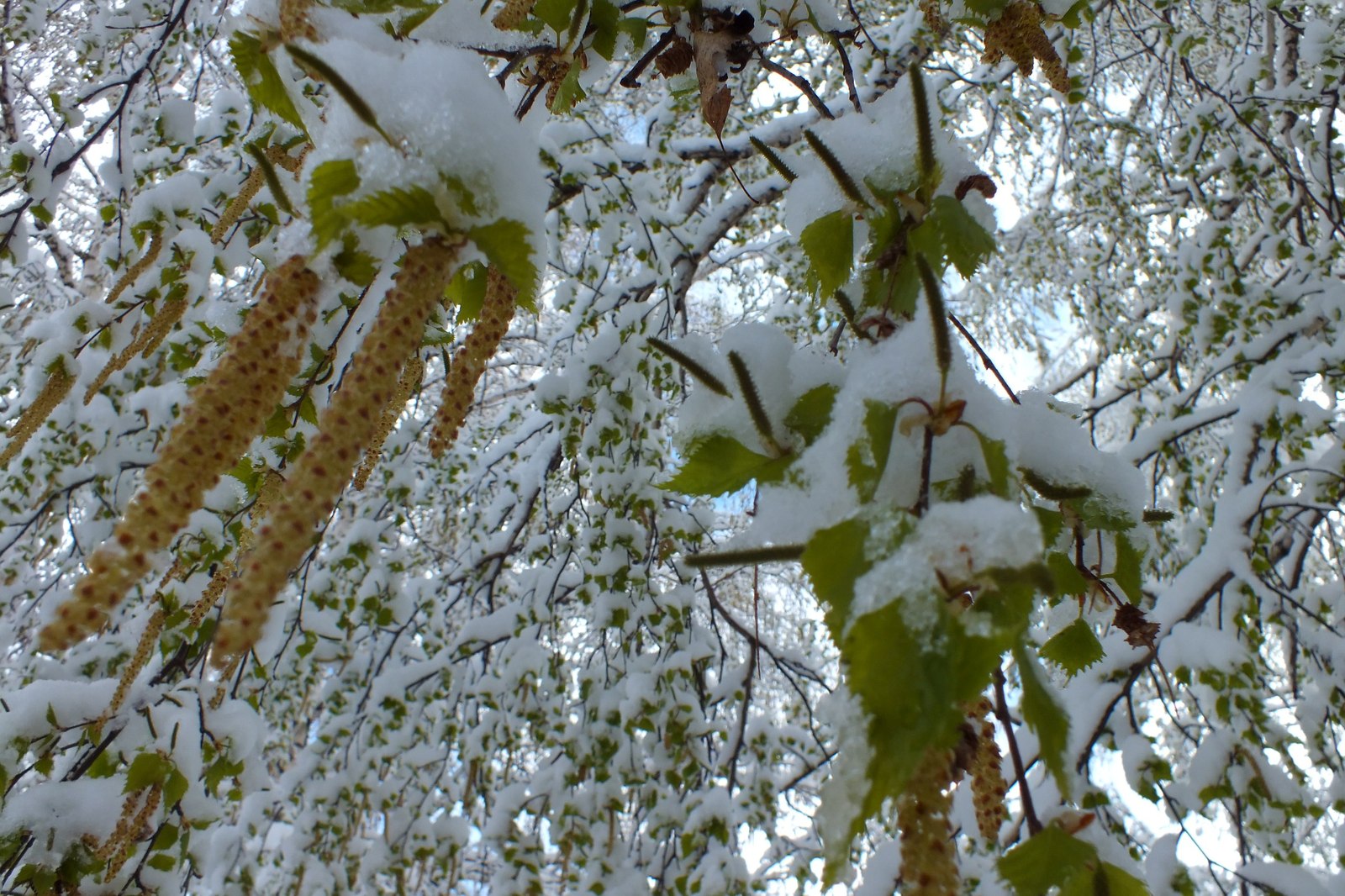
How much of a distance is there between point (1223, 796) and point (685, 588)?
1442mm

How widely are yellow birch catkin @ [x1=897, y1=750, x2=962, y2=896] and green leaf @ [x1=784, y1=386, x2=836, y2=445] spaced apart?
0.25 metres

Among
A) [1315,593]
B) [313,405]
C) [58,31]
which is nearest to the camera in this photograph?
[313,405]

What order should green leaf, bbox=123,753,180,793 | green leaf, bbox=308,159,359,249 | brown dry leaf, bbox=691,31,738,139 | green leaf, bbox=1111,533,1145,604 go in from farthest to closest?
green leaf, bbox=123,753,180,793 < brown dry leaf, bbox=691,31,738,139 < green leaf, bbox=1111,533,1145,604 < green leaf, bbox=308,159,359,249

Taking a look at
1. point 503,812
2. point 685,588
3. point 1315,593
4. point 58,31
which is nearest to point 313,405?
point 685,588

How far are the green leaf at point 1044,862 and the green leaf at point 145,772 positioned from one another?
4.29ft

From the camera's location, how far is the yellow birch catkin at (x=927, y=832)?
453 millimetres

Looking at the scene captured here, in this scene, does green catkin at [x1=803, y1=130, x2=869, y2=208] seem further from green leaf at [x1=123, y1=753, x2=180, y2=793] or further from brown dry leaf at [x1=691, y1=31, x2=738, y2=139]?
green leaf at [x1=123, y1=753, x2=180, y2=793]

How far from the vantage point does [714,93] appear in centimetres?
92

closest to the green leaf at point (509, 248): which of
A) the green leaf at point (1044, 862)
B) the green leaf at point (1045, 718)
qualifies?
the green leaf at point (1045, 718)

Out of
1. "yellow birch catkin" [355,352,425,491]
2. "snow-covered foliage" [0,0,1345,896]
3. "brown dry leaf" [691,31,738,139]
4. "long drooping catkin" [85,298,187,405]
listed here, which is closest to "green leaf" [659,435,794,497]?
"snow-covered foliage" [0,0,1345,896]

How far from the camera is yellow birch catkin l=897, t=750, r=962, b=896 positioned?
1.49 feet

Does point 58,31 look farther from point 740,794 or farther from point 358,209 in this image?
point 358,209

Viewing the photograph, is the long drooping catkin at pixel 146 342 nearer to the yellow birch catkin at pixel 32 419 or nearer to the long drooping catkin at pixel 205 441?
the yellow birch catkin at pixel 32 419

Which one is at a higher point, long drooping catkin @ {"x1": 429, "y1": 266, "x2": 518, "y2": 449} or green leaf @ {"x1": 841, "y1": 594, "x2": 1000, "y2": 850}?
long drooping catkin @ {"x1": 429, "y1": 266, "x2": 518, "y2": 449}
